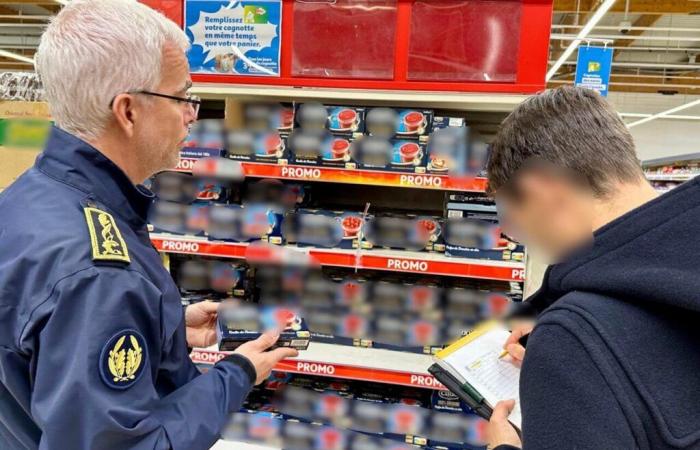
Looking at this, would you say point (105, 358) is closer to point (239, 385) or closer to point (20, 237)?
point (20, 237)

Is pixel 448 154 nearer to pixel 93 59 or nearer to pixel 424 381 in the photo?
pixel 424 381

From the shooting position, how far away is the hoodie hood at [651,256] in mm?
782

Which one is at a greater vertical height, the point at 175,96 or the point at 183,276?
the point at 175,96

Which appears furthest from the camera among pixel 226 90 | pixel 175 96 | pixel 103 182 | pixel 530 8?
pixel 226 90

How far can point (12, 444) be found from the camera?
3.88ft

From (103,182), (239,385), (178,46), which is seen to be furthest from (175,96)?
(239,385)

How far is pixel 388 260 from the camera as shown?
238 centimetres

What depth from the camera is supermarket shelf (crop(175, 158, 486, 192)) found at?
229cm

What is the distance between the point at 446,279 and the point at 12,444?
2036 millimetres

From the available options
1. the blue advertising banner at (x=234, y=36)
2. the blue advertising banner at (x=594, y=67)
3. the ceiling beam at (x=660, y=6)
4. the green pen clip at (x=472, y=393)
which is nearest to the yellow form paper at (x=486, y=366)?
the green pen clip at (x=472, y=393)

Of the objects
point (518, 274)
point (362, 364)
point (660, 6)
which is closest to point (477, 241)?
point (518, 274)

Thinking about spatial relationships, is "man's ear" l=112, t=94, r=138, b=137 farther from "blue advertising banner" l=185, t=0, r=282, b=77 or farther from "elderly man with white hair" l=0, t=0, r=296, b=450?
"blue advertising banner" l=185, t=0, r=282, b=77

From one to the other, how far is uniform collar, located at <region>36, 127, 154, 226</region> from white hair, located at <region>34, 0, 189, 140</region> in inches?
2.2

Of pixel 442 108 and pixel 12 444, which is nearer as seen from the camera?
pixel 12 444
